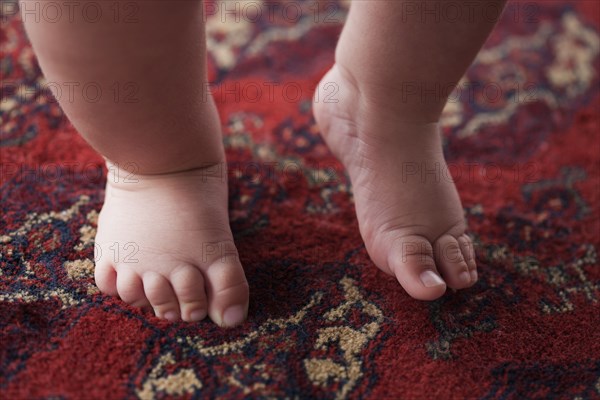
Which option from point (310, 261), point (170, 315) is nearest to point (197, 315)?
point (170, 315)

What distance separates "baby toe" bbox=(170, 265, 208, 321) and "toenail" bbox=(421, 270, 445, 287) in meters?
0.20

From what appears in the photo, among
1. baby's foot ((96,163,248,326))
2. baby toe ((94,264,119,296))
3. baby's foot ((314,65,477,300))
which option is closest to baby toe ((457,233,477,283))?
baby's foot ((314,65,477,300))

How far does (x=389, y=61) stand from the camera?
2.15 feet

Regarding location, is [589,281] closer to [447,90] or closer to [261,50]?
[447,90]

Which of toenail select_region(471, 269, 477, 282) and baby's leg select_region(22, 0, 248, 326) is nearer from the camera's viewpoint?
baby's leg select_region(22, 0, 248, 326)

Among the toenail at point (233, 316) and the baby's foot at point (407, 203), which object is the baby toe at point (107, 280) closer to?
the toenail at point (233, 316)

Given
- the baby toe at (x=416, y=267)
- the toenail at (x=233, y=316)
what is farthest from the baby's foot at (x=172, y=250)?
the baby toe at (x=416, y=267)

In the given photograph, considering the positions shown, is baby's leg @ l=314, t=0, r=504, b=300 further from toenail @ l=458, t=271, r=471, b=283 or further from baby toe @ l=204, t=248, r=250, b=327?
baby toe @ l=204, t=248, r=250, b=327

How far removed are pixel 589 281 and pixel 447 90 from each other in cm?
24

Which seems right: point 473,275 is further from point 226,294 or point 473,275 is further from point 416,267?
point 226,294

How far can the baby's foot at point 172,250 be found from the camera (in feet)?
1.96

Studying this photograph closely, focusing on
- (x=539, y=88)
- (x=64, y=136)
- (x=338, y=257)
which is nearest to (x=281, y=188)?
(x=338, y=257)

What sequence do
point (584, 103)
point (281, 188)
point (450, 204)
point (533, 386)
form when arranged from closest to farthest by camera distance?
point (533, 386) < point (450, 204) < point (281, 188) < point (584, 103)

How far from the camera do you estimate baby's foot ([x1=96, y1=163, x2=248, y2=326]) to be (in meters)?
0.60
